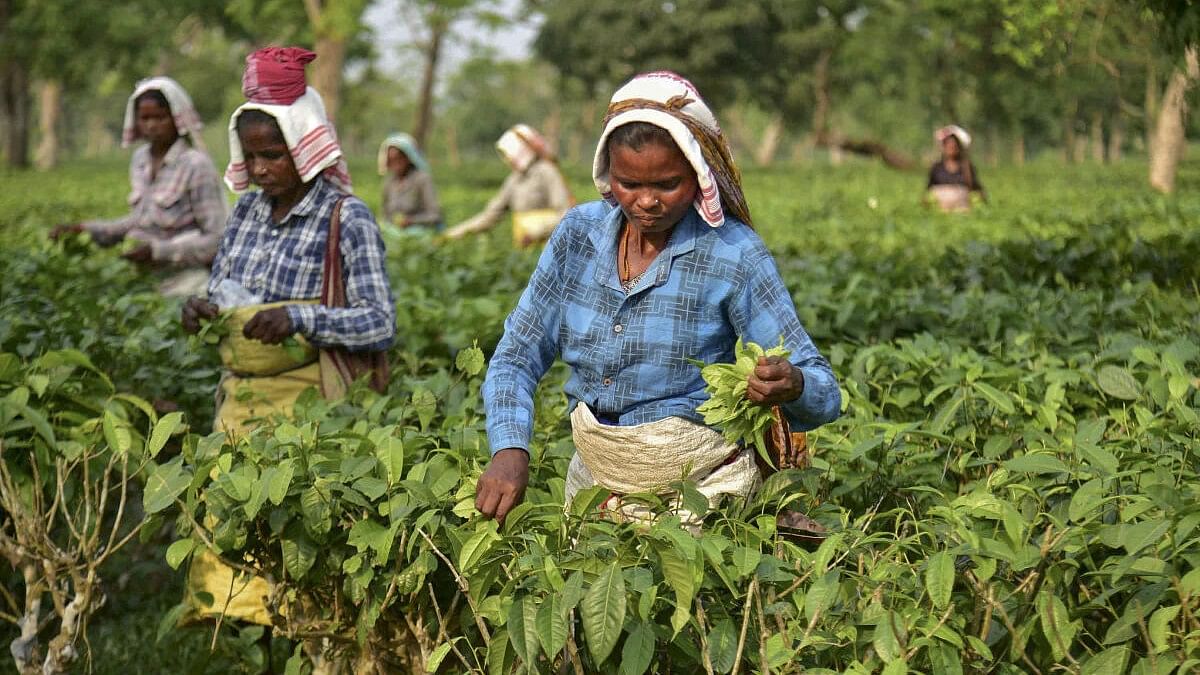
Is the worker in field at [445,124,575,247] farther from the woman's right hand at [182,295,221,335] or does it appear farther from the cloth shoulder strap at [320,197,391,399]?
the woman's right hand at [182,295,221,335]

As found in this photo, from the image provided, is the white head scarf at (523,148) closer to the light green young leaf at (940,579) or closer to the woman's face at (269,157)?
the woman's face at (269,157)

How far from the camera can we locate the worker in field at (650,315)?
2.53m

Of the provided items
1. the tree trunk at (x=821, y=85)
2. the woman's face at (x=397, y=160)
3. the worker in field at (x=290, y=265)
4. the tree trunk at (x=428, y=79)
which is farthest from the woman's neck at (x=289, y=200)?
the tree trunk at (x=821, y=85)

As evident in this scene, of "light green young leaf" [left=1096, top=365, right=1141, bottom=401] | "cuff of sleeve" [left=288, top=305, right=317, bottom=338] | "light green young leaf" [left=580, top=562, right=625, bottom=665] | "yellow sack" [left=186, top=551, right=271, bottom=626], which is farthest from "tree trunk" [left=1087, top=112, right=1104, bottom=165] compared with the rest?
"light green young leaf" [left=580, top=562, right=625, bottom=665]

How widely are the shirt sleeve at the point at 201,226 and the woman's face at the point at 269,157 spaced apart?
156 cm

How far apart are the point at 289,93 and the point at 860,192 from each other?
17194mm

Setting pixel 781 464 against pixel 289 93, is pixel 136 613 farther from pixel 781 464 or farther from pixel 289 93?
pixel 781 464

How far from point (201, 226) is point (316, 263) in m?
1.77

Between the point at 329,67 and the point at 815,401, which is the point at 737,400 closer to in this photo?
the point at 815,401

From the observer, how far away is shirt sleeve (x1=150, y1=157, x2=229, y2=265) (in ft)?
17.5

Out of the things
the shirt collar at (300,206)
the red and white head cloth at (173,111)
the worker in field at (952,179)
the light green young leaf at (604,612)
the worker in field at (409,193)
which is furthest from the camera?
the worker in field at (952,179)

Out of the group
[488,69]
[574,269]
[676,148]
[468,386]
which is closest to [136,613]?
[468,386]

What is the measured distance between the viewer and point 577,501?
2.47 meters

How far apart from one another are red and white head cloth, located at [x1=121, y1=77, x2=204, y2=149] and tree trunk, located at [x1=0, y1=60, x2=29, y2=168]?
31.9 meters
